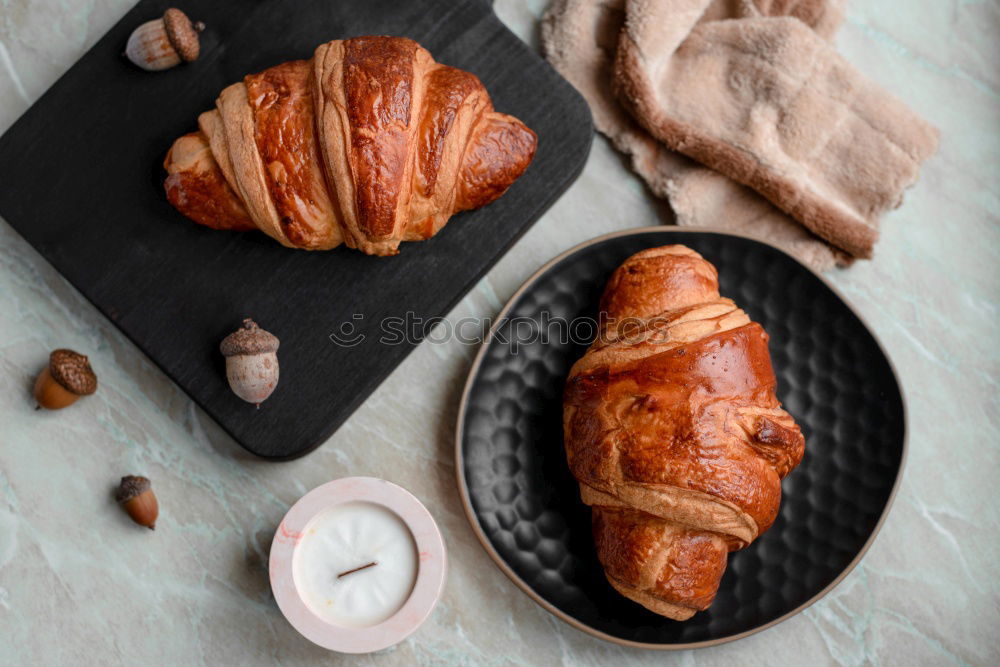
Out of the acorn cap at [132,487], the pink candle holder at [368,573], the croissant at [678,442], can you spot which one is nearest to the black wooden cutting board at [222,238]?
the pink candle holder at [368,573]

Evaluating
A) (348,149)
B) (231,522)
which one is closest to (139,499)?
(231,522)

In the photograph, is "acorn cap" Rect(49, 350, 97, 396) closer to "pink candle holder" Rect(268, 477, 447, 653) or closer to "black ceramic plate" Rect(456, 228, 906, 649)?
"pink candle holder" Rect(268, 477, 447, 653)

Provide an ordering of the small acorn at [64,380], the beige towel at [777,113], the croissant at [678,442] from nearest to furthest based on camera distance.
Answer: the croissant at [678,442]
the small acorn at [64,380]
the beige towel at [777,113]

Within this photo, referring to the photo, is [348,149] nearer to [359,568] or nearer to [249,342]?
[249,342]

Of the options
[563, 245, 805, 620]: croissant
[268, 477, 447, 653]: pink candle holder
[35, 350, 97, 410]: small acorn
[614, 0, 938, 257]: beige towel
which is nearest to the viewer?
[563, 245, 805, 620]: croissant

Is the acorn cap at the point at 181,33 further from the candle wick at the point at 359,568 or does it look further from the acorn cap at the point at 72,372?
the candle wick at the point at 359,568

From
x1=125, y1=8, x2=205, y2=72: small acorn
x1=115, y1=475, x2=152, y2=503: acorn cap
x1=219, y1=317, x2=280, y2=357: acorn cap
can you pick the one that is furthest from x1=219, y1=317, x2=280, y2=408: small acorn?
x1=125, y1=8, x2=205, y2=72: small acorn
